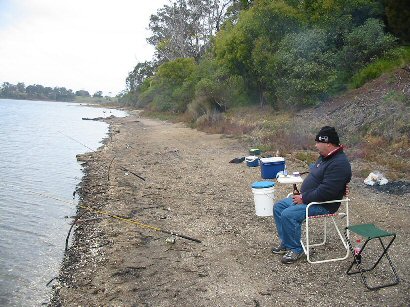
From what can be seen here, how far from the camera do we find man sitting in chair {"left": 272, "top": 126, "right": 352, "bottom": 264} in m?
5.32

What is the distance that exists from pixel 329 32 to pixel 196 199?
14.4 metres

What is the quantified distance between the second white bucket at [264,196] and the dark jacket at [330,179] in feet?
4.87

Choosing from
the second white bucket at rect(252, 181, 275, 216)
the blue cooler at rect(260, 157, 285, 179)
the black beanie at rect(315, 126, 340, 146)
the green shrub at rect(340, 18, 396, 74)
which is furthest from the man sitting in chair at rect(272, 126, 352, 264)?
the green shrub at rect(340, 18, 396, 74)

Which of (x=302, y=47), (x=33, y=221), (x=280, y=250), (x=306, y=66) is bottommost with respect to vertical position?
(x=33, y=221)

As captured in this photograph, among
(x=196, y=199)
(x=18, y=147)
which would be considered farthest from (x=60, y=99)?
(x=196, y=199)

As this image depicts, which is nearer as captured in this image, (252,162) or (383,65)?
(252,162)

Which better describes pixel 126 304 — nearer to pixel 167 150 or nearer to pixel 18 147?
pixel 167 150

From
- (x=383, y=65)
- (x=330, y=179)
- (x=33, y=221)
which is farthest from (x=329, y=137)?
(x=383, y=65)

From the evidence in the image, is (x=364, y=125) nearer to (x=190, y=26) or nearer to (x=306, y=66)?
(x=306, y=66)

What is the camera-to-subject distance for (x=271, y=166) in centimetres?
1065

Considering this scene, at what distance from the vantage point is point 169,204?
9812 mm

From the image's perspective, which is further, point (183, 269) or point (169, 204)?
point (169, 204)

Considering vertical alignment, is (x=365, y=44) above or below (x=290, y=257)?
above

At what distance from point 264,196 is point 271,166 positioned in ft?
11.9
